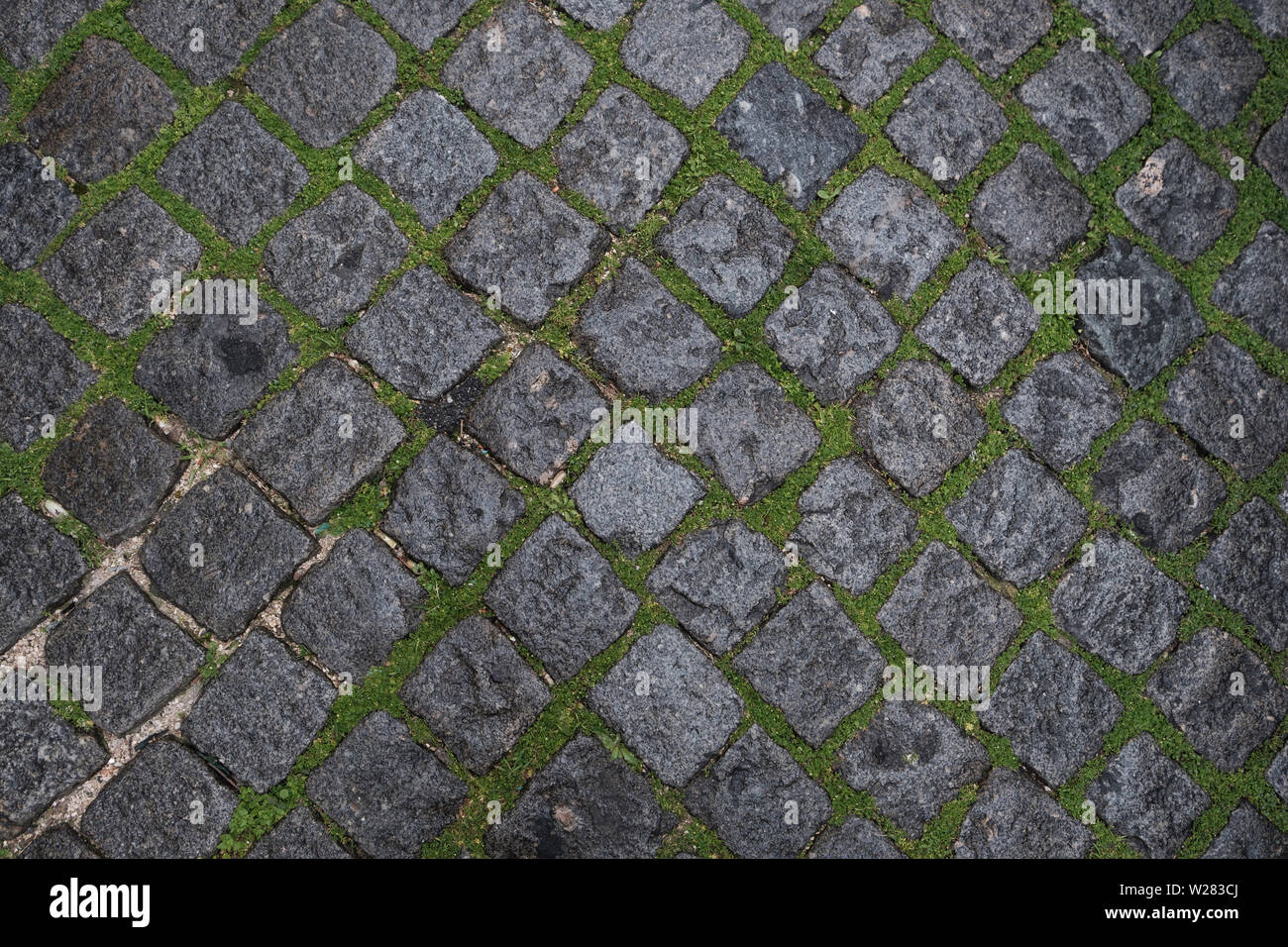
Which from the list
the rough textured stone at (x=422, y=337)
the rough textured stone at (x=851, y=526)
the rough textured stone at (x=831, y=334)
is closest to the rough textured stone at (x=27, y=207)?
the rough textured stone at (x=422, y=337)

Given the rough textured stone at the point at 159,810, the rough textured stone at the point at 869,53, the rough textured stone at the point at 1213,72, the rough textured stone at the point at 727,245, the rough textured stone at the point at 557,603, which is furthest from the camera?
the rough textured stone at the point at 1213,72

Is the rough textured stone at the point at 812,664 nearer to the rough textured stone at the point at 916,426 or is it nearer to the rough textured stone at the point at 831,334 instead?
the rough textured stone at the point at 916,426

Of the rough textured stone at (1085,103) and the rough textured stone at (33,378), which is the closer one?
the rough textured stone at (33,378)

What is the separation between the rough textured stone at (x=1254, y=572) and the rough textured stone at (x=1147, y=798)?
647 mm

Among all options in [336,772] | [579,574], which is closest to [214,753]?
[336,772]

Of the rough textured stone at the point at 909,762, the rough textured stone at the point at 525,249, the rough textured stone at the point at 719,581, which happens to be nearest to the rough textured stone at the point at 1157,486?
the rough textured stone at the point at 909,762

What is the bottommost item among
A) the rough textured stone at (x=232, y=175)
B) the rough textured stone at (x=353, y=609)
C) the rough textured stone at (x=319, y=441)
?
the rough textured stone at (x=353, y=609)

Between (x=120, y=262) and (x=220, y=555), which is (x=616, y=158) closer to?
(x=120, y=262)

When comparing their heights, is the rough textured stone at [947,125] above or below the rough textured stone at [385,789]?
above

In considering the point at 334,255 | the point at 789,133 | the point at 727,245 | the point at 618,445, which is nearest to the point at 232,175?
the point at 334,255

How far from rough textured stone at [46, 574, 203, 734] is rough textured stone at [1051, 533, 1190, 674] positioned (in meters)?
3.30

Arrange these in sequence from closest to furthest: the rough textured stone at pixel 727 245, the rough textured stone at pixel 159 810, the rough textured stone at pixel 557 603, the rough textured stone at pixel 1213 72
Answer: the rough textured stone at pixel 159 810, the rough textured stone at pixel 557 603, the rough textured stone at pixel 727 245, the rough textured stone at pixel 1213 72

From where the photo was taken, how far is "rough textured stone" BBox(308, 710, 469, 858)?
10.9 ft

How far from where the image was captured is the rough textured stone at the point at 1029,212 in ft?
12.0
